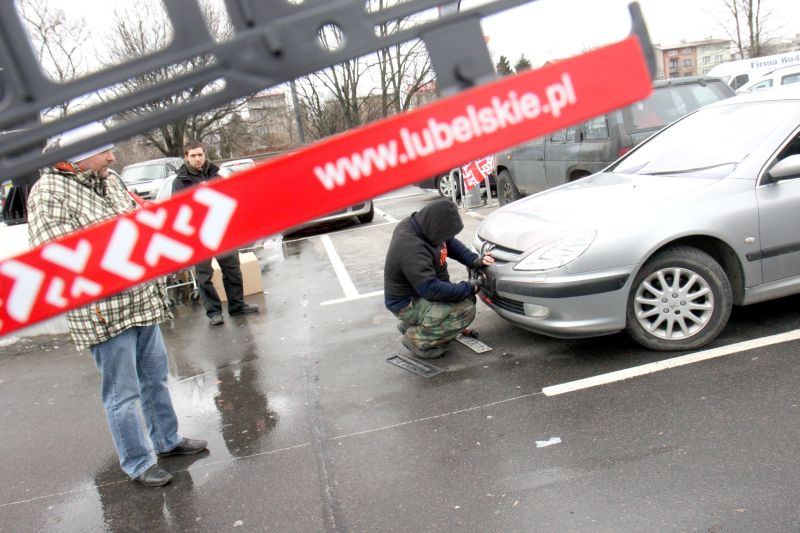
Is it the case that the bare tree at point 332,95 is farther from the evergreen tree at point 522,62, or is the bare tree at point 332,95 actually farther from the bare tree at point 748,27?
the bare tree at point 748,27

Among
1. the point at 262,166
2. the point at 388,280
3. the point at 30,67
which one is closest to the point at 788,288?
the point at 388,280

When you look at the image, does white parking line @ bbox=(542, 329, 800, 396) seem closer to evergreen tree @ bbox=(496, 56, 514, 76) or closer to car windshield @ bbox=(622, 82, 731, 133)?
evergreen tree @ bbox=(496, 56, 514, 76)

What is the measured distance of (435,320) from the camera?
4.43 metres

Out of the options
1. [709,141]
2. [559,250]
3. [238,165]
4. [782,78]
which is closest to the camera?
[238,165]

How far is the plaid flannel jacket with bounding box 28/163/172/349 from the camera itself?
285 centimetres

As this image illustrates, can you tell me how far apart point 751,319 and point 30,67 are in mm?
4624

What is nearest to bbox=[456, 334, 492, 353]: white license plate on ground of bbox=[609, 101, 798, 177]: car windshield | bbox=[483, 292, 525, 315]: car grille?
bbox=[483, 292, 525, 315]: car grille

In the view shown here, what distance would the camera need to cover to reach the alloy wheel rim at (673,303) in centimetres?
392

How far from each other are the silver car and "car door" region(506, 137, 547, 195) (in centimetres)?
435

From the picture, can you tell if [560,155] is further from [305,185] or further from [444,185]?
[305,185]

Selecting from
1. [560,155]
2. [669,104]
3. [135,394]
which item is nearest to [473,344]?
[135,394]

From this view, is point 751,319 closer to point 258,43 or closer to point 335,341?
point 335,341

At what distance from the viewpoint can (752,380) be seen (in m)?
3.57

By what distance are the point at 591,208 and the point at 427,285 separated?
121 cm
